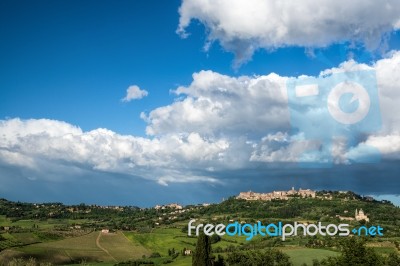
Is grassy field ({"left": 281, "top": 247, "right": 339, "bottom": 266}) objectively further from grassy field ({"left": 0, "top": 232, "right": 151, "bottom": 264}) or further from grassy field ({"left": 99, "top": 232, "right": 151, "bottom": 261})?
grassy field ({"left": 0, "top": 232, "right": 151, "bottom": 264})

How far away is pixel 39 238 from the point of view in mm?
120688

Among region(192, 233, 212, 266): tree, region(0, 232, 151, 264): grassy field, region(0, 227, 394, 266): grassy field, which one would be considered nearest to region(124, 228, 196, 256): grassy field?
region(0, 227, 394, 266): grassy field

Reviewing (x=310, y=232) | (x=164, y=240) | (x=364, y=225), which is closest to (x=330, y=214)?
(x=364, y=225)

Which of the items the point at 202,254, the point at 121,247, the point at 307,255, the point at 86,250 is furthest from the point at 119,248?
the point at 202,254

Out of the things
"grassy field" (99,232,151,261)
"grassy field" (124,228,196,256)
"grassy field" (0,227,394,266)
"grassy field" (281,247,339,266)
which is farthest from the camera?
"grassy field" (124,228,196,256)

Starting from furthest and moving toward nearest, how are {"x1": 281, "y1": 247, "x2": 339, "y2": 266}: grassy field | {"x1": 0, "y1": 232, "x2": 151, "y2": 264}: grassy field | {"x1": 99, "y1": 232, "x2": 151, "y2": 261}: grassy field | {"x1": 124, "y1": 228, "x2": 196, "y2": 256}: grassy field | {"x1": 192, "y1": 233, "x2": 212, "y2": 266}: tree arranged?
{"x1": 124, "y1": 228, "x2": 196, "y2": 256}: grassy field
{"x1": 99, "y1": 232, "x2": 151, "y2": 261}: grassy field
{"x1": 0, "y1": 232, "x2": 151, "y2": 264}: grassy field
{"x1": 281, "y1": 247, "x2": 339, "y2": 266}: grassy field
{"x1": 192, "y1": 233, "x2": 212, "y2": 266}: tree

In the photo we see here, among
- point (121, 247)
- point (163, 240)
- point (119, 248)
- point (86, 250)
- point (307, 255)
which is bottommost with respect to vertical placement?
point (86, 250)

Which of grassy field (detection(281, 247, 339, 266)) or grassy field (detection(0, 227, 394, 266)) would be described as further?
grassy field (detection(0, 227, 394, 266))

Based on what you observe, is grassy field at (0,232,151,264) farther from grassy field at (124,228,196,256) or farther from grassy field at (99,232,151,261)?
grassy field at (124,228,196,256)

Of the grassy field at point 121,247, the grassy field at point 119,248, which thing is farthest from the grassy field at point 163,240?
the grassy field at point 121,247

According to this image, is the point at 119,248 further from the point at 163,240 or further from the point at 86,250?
the point at 163,240

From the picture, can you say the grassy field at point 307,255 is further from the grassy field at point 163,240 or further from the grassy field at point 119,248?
the grassy field at point 163,240

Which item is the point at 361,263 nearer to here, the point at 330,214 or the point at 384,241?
the point at 384,241

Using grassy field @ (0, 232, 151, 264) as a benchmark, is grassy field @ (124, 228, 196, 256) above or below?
above
